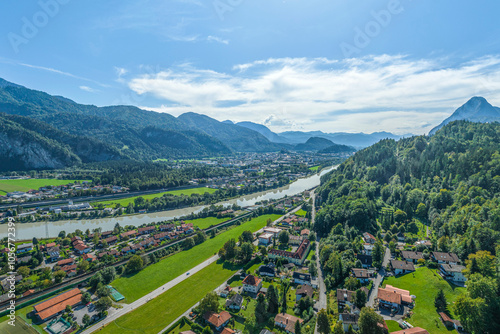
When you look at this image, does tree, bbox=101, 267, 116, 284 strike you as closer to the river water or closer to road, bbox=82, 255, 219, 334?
road, bbox=82, 255, 219, 334

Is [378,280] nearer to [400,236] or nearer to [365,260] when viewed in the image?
→ [365,260]

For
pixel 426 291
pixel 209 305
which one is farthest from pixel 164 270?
pixel 426 291

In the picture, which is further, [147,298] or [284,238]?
[284,238]

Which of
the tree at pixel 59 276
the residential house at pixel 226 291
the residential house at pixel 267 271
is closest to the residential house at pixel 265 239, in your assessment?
the residential house at pixel 267 271

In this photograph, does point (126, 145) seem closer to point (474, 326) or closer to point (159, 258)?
point (159, 258)

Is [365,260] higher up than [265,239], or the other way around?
[365,260]

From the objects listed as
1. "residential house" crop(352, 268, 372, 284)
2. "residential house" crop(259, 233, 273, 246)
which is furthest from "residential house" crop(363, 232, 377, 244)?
"residential house" crop(259, 233, 273, 246)
